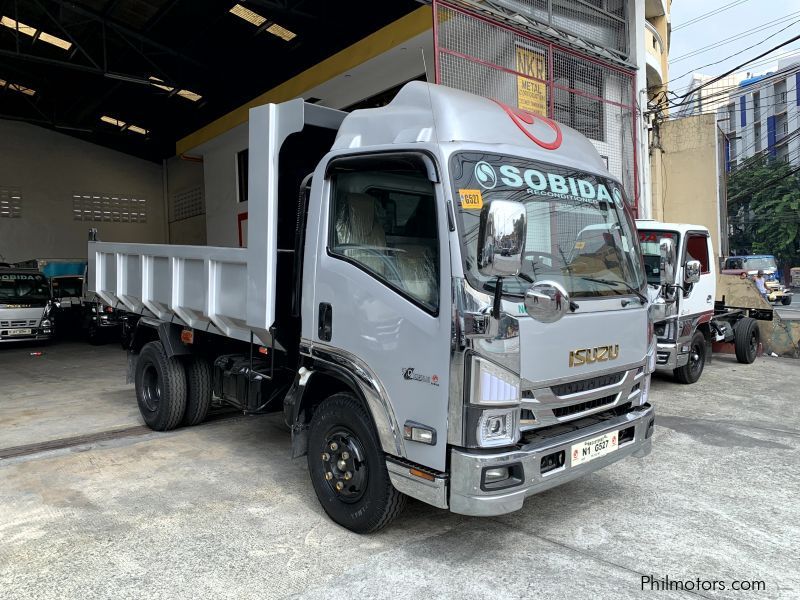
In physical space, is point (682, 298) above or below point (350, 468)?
above

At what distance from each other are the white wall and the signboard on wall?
56.5ft

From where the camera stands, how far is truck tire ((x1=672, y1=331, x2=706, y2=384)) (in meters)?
8.49

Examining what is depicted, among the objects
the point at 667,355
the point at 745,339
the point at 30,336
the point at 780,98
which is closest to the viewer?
the point at 667,355

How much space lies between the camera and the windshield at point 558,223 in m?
3.20

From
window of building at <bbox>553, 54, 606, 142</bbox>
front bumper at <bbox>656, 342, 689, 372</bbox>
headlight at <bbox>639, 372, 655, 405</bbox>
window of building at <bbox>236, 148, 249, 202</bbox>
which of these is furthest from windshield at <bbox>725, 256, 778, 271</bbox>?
headlight at <bbox>639, 372, 655, 405</bbox>

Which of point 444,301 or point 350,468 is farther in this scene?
point 350,468

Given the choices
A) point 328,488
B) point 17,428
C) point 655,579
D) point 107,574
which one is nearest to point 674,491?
point 655,579

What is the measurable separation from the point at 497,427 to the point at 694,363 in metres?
6.67

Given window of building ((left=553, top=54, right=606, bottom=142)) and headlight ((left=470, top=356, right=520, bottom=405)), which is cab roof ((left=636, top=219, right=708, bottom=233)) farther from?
headlight ((left=470, top=356, right=520, bottom=405))

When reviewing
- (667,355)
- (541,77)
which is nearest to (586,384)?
(667,355)

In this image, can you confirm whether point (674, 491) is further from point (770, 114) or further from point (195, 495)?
point (770, 114)

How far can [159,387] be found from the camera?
5.96 meters

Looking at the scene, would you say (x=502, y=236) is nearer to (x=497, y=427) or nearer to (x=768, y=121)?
(x=497, y=427)

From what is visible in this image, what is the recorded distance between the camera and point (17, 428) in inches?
257
